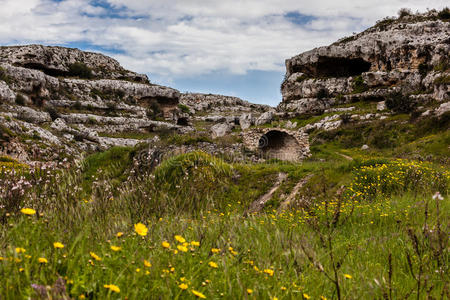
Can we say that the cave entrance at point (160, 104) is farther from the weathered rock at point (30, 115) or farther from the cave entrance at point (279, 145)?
the cave entrance at point (279, 145)

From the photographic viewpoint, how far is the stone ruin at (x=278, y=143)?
27828mm

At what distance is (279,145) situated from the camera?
31391 millimetres

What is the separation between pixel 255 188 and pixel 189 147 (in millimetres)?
7093

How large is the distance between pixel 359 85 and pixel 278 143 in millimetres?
37680

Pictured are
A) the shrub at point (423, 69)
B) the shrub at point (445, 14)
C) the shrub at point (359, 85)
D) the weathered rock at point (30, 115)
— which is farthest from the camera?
the shrub at point (445, 14)

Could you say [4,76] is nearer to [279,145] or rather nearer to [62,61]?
[62,61]

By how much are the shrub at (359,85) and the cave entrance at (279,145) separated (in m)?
35.7

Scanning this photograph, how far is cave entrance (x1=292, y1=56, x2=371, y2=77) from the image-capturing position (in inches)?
2576

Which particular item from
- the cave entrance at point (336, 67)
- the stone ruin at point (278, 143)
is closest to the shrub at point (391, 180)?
the stone ruin at point (278, 143)

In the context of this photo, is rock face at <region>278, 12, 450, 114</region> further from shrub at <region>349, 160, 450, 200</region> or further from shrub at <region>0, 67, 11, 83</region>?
shrub at <region>0, 67, 11, 83</region>

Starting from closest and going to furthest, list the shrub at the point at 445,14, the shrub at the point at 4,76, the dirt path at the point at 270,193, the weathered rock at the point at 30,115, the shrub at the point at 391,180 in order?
the shrub at the point at 391,180 → the dirt path at the point at 270,193 → the weathered rock at the point at 30,115 → the shrub at the point at 4,76 → the shrub at the point at 445,14

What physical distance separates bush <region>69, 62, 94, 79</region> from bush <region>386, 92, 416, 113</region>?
56912 mm

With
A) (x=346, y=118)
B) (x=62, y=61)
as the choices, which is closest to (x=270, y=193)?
(x=346, y=118)

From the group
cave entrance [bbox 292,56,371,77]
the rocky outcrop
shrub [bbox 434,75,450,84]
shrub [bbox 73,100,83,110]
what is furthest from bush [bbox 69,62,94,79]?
shrub [bbox 434,75,450,84]
